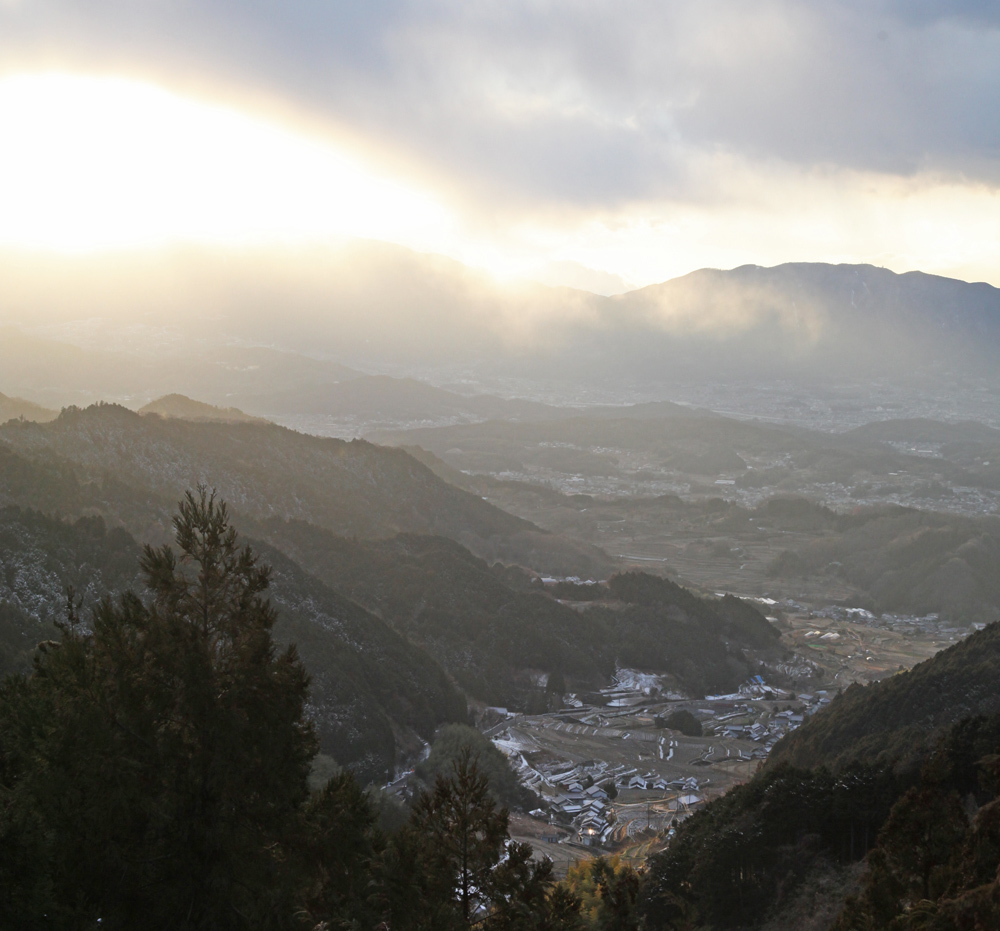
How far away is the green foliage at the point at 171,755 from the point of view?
7.34m

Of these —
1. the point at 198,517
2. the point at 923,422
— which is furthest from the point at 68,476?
the point at 923,422

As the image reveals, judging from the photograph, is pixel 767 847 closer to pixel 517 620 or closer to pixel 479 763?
pixel 479 763

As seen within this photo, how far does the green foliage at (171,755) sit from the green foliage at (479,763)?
14072 millimetres

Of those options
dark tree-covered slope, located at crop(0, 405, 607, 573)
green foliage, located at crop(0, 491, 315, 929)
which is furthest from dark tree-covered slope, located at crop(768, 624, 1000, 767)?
dark tree-covered slope, located at crop(0, 405, 607, 573)

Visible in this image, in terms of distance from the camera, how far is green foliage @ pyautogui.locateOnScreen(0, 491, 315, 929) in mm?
7336

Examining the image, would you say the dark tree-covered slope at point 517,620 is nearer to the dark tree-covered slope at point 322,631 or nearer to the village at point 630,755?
the village at point 630,755

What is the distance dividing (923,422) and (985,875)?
6082 inches

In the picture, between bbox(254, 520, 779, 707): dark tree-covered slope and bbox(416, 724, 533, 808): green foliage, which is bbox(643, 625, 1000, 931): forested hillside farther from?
bbox(254, 520, 779, 707): dark tree-covered slope

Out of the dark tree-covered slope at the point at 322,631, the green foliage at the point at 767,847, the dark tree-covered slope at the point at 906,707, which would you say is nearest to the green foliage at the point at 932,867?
the green foliage at the point at 767,847

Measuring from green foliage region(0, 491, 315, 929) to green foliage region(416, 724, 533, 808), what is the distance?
14072 millimetres

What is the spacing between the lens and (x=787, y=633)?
44.0m

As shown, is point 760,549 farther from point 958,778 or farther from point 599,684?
point 958,778

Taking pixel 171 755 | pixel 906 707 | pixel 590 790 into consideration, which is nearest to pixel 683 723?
pixel 590 790

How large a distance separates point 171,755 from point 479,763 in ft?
52.8
